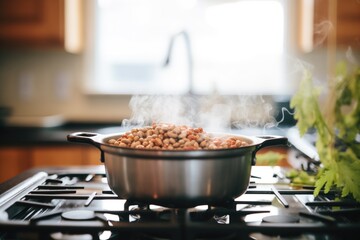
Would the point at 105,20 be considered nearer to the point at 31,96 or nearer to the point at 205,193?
the point at 31,96

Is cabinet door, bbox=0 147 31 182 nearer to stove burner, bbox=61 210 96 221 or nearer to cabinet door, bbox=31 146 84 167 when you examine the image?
cabinet door, bbox=31 146 84 167

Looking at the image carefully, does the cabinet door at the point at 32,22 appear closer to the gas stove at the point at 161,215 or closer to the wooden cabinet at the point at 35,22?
the wooden cabinet at the point at 35,22

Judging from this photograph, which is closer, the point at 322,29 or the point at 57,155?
the point at 322,29

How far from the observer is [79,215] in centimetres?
81

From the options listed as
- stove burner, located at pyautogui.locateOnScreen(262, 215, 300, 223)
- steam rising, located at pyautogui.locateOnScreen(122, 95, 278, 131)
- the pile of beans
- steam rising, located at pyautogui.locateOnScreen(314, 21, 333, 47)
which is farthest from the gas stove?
steam rising, located at pyautogui.locateOnScreen(314, 21, 333, 47)

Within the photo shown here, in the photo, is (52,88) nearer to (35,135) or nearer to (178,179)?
(35,135)

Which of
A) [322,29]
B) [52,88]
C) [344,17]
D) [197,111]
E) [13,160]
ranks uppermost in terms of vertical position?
[344,17]

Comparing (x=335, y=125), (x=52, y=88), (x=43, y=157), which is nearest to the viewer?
(x=335, y=125)

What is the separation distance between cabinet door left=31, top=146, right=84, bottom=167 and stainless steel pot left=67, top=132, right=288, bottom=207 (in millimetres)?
1738

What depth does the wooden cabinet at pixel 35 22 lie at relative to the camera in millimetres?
2920

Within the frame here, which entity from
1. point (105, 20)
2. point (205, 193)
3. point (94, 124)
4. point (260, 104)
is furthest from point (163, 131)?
point (105, 20)

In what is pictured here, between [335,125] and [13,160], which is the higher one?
[335,125]

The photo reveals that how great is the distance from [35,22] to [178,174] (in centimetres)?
241

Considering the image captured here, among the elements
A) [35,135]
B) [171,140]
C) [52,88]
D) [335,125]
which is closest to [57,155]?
[35,135]
